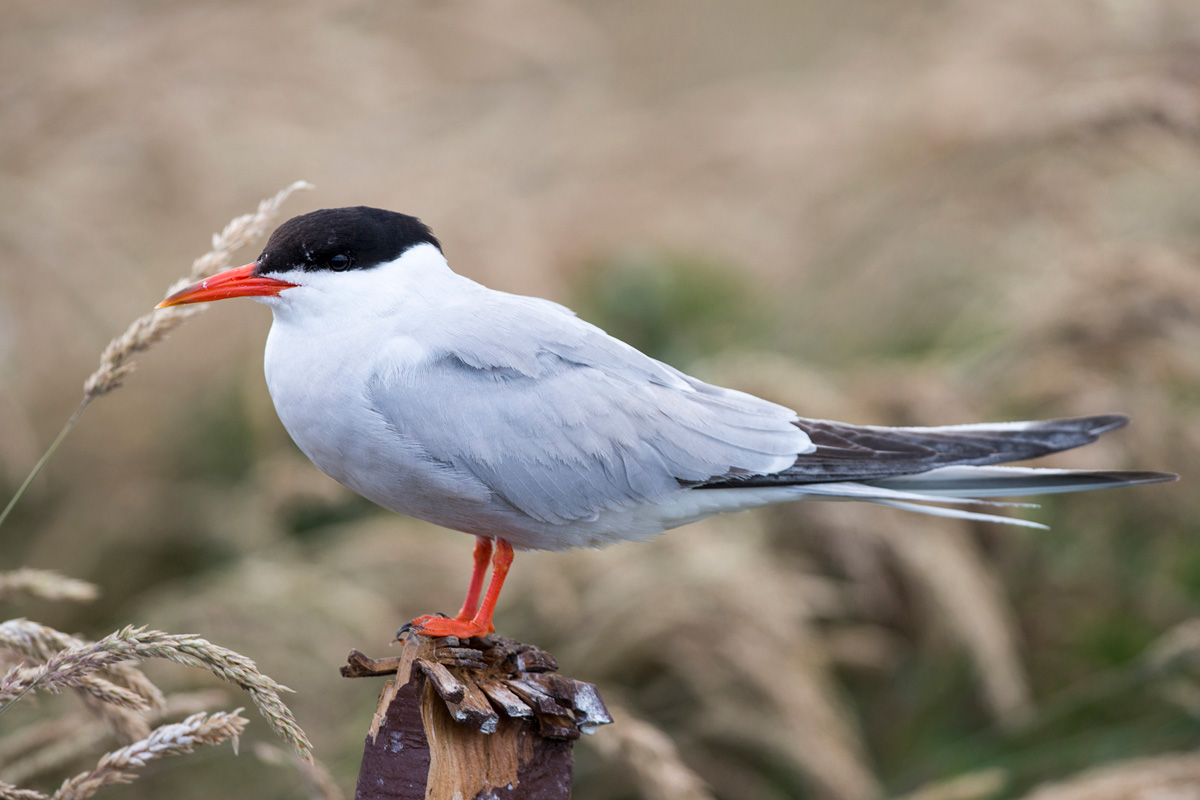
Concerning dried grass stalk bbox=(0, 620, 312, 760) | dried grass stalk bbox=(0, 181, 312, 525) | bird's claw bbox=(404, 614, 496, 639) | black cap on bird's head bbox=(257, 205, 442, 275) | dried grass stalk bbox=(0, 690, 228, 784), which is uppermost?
black cap on bird's head bbox=(257, 205, 442, 275)

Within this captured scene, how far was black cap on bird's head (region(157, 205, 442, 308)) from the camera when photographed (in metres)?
1.92

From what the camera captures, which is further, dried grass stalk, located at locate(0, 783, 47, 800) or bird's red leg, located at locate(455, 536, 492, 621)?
bird's red leg, located at locate(455, 536, 492, 621)

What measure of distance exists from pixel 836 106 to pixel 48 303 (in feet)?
14.2

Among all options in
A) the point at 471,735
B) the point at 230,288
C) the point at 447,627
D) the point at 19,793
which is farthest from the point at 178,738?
the point at 230,288

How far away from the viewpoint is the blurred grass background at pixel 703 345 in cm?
325

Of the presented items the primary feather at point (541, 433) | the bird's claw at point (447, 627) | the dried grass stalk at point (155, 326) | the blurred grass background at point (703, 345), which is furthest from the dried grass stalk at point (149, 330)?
the blurred grass background at point (703, 345)

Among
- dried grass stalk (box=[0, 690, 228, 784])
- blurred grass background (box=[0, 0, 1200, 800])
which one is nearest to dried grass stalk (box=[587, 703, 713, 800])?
blurred grass background (box=[0, 0, 1200, 800])

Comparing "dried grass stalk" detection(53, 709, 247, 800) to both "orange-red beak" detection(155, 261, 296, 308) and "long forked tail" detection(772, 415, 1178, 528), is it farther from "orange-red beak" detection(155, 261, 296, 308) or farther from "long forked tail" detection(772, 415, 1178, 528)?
"long forked tail" detection(772, 415, 1178, 528)

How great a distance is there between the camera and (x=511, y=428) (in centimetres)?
192

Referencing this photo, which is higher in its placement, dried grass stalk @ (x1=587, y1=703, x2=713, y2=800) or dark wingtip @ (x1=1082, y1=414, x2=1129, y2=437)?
dark wingtip @ (x1=1082, y1=414, x2=1129, y2=437)

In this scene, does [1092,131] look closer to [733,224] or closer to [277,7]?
[733,224]

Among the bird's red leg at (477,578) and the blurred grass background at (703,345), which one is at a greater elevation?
the blurred grass background at (703,345)

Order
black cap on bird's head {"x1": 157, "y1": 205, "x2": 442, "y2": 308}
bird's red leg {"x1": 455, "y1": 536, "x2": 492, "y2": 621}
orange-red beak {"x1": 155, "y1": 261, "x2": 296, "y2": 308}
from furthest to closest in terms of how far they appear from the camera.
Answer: bird's red leg {"x1": 455, "y1": 536, "x2": 492, "y2": 621} → black cap on bird's head {"x1": 157, "y1": 205, "x2": 442, "y2": 308} → orange-red beak {"x1": 155, "y1": 261, "x2": 296, "y2": 308}

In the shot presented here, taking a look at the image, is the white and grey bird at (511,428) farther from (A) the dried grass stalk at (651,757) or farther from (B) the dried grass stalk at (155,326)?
(A) the dried grass stalk at (651,757)
